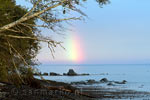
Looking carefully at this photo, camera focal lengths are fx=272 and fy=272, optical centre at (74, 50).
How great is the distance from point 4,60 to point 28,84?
20.4 ft

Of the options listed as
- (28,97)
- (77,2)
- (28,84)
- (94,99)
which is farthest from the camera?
(94,99)

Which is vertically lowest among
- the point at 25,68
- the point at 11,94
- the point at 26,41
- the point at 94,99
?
the point at 94,99

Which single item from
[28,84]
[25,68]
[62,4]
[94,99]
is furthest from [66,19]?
[94,99]

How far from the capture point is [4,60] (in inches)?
582

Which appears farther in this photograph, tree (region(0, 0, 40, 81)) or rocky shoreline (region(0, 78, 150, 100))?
rocky shoreline (region(0, 78, 150, 100))

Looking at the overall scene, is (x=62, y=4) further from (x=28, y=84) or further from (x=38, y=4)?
(x=28, y=84)

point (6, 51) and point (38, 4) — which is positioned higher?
point (38, 4)

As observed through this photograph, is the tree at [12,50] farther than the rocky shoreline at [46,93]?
No

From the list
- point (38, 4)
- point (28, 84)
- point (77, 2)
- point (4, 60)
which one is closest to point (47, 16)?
point (38, 4)

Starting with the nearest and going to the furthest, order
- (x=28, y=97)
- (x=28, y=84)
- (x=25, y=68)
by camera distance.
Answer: (x=28, y=97)
(x=25, y=68)
(x=28, y=84)

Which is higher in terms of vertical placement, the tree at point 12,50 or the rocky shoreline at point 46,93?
the tree at point 12,50

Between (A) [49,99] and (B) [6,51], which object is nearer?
(A) [49,99]

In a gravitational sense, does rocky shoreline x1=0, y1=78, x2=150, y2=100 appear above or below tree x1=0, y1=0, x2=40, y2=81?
below

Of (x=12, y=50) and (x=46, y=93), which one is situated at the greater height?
(x=12, y=50)
